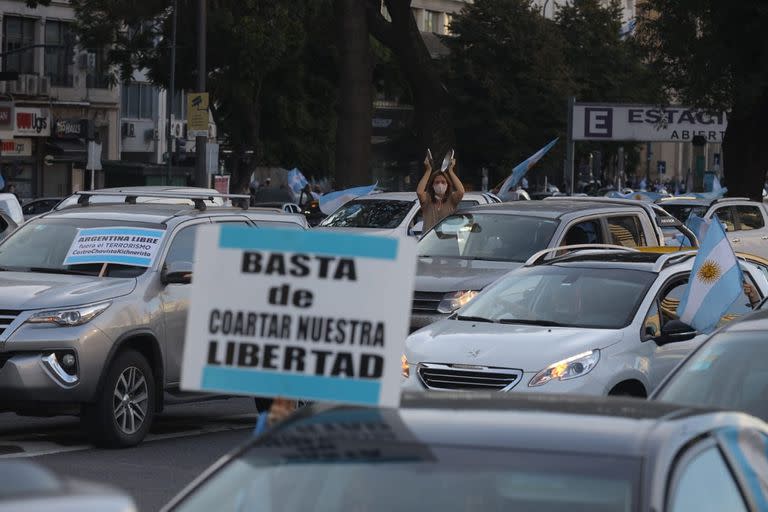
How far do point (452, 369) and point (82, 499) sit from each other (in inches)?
337

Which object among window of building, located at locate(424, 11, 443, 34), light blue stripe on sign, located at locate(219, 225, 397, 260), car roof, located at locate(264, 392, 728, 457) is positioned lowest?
car roof, located at locate(264, 392, 728, 457)

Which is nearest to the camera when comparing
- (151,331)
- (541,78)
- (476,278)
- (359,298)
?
(359,298)

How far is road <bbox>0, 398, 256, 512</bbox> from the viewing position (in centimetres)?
1077

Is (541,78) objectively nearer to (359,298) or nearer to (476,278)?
(476,278)

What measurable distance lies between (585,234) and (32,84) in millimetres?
49082

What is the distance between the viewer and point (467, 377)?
1125cm

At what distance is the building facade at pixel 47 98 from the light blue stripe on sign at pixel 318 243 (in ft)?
187

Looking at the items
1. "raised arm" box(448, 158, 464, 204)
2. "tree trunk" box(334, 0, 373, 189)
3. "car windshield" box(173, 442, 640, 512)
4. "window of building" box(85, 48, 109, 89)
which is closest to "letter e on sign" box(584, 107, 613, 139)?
"tree trunk" box(334, 0, 373, 189)

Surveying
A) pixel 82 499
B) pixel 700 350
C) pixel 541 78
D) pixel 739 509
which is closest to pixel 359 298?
pixel 739 509

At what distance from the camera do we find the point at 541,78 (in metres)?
66.6

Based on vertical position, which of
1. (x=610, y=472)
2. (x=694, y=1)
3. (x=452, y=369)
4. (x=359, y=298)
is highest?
(x=694, y=1)

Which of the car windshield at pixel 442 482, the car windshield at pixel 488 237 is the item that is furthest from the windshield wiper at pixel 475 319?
the car windshield at pixel 442 482

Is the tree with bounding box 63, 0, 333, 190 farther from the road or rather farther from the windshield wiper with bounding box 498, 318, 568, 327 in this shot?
the windshield wiper with bounding box 498, 318, 568, 327

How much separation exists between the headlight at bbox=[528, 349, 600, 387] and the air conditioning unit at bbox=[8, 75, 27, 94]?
2128 inches
